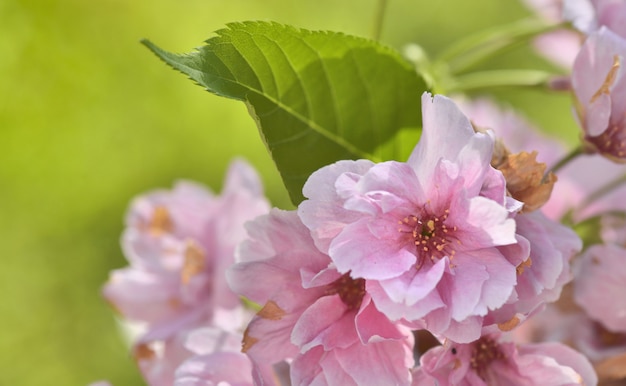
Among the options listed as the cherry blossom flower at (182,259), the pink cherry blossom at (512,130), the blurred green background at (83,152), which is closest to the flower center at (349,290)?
the cherry blossom flower at (182,259)

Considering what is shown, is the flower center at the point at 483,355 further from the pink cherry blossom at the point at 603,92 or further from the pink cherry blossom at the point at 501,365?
the pink cherry blossom at the point at 603,92

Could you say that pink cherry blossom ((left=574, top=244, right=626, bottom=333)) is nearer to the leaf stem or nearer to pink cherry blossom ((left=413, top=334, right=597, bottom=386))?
pink cherry blossom ((left=413, top=334, right=597, bottom=386))

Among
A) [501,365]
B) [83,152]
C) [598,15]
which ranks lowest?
[501,365]

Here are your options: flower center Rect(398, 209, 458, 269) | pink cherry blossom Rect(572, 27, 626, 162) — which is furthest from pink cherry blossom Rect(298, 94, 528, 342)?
pink cherry blossom Rect(572, 27, 626, 162)

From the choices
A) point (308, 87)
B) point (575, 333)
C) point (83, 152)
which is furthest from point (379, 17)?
point (83, 152)

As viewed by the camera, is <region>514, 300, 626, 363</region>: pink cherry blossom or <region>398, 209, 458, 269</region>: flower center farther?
<region>514, 300, 626, 363</region>: pink cherry blossom

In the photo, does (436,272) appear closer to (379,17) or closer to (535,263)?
(535,263)

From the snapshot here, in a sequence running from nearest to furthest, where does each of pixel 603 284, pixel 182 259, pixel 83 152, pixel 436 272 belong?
pixel 436 272
pixel 603 284
pixel 182 259
pixel 83 152
